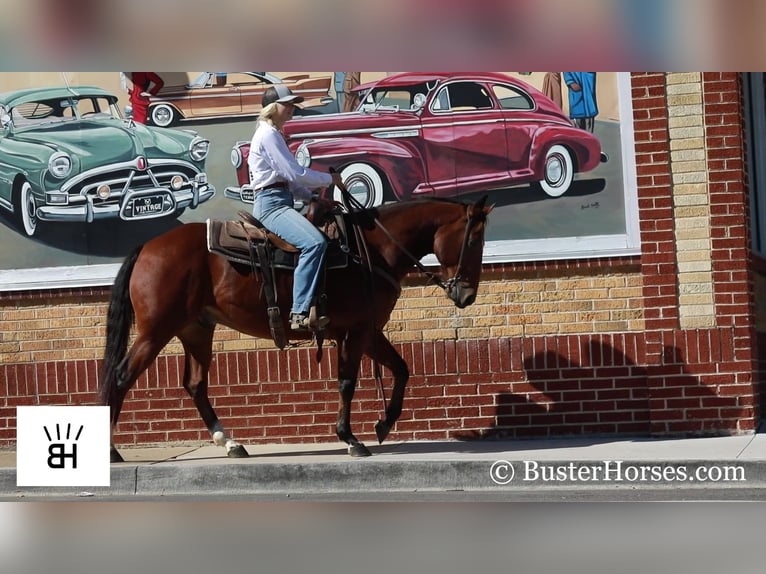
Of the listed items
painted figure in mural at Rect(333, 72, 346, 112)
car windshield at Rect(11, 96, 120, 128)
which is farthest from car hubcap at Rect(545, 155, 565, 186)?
car windshield at Rect(11, 96, 120, 128)

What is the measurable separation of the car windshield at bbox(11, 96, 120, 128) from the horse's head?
3.84 m

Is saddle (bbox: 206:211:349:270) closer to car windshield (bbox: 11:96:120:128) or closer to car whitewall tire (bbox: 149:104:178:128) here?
car whitewall tire (bbox: 149:104:178:128)

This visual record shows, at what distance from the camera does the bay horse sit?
8.45 metres

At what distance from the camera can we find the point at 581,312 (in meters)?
9.62

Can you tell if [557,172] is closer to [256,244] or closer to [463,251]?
[463,251]

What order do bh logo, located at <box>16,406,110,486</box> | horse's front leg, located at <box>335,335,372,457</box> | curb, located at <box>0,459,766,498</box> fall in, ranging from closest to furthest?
1. bh logo, located at <box>16,406,110,486</box>
2. curb, located at <box>0,459,766,498</box>
3. horse's front leg, located at <box>335,335,372,457</box>

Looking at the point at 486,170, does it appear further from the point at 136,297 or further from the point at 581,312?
the point at 136,297

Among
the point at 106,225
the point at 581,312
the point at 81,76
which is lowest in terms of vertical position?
the point at 581,312

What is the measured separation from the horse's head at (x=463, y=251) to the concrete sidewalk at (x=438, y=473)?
137 centimetres

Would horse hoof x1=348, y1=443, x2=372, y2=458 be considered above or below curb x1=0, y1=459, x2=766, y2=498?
above

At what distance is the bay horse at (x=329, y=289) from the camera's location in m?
8.45
